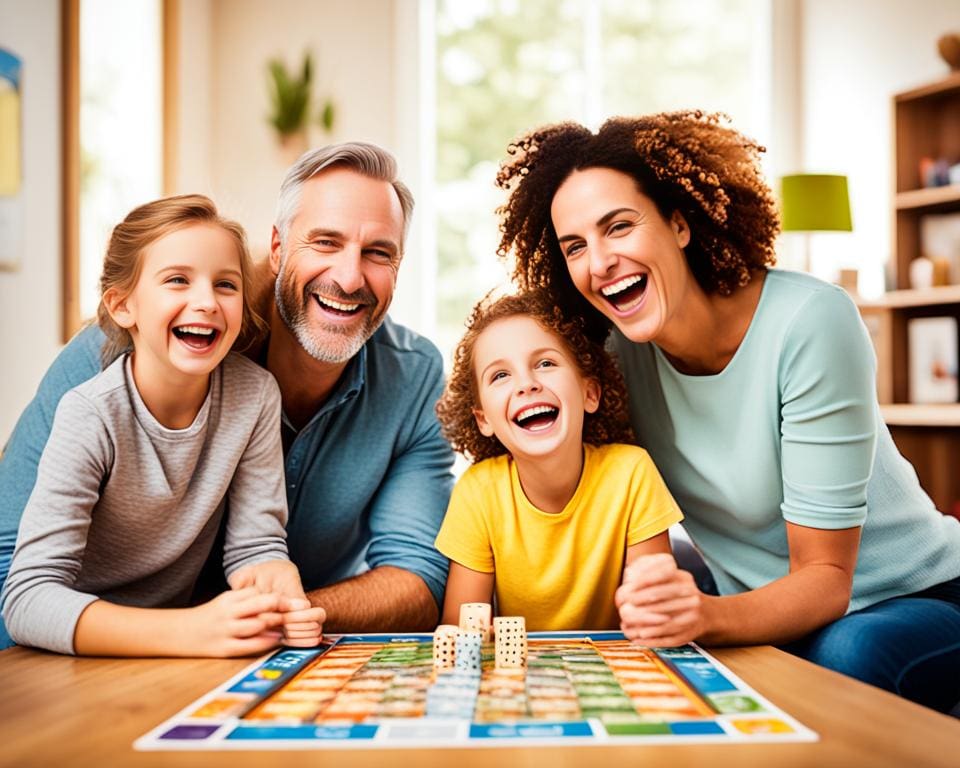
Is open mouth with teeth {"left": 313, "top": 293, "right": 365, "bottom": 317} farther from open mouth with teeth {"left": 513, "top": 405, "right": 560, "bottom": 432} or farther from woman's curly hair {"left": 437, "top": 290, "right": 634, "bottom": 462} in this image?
open mouth with teeth {"left": 513, "top": 405, "right": 560, "bottom": 432}

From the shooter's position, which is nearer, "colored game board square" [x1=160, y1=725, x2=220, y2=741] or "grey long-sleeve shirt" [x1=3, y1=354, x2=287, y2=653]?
"colored game board square" [x1=160, y1=725, x2=220, y2=741]

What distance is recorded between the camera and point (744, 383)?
5.16 ft

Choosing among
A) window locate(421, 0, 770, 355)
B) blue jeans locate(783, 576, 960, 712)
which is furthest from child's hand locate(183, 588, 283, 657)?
window locate(421, 0, 770, 355)

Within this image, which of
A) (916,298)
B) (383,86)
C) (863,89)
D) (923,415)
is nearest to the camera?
(923,415)

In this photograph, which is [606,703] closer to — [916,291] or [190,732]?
[190,732]

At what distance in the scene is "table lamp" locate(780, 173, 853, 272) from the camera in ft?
13.3

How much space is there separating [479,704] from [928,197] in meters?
3.71

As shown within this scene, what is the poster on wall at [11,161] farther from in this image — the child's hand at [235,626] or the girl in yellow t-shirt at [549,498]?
the child's hand at [235,626]

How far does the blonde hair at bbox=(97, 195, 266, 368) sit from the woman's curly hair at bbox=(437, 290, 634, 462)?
0.43m

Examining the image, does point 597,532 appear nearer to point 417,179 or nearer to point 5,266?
point 5,266

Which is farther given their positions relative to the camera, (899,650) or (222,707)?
(899,650)

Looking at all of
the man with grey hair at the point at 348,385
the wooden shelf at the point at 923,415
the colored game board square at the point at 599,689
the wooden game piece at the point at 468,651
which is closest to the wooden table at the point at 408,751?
the colored game board square at the point at 599,689

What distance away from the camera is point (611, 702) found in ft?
3.07

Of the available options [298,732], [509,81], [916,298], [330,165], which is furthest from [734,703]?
[509,81]
